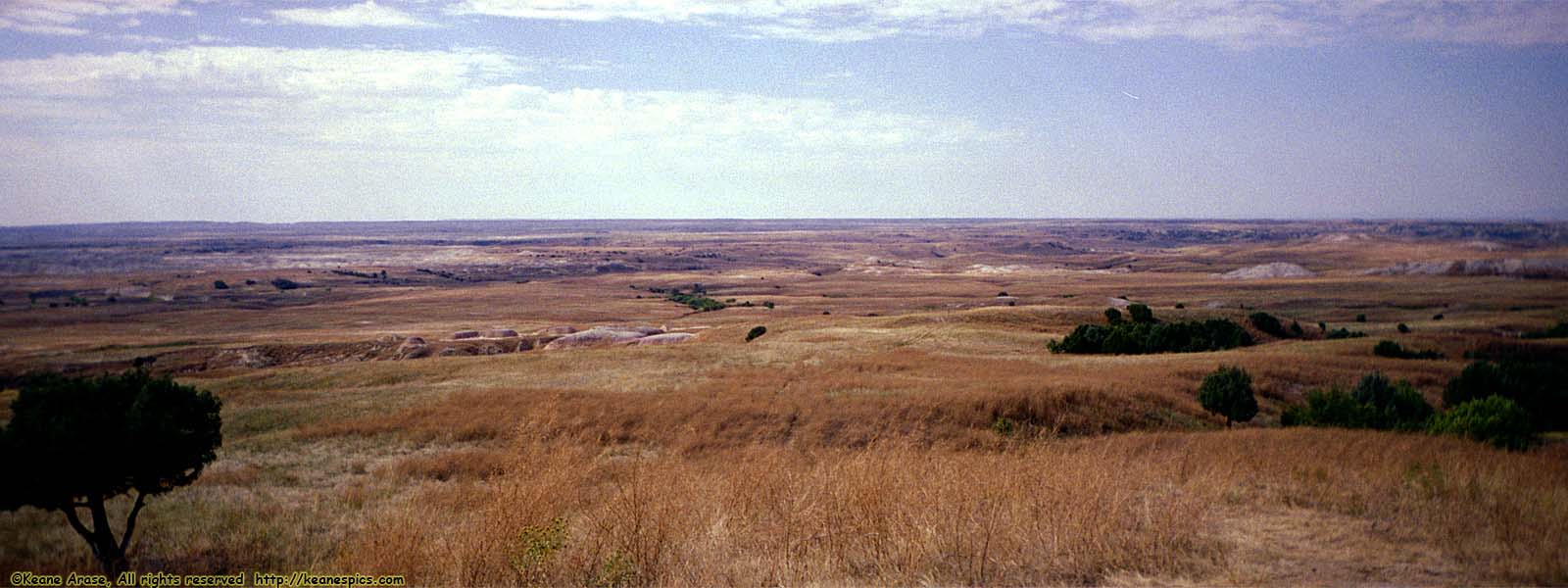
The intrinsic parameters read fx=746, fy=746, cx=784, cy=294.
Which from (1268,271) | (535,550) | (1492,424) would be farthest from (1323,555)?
(1268,271)

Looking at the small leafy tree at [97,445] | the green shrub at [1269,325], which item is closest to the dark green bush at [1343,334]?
the green shrub at [1269,325]

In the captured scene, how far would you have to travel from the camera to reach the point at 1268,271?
97.2 meters

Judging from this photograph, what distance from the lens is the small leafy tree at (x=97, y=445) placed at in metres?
7.65

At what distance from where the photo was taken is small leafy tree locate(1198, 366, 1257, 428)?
1987 cm

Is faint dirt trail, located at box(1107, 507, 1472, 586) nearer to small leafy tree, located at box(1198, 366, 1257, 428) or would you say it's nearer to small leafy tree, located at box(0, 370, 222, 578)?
small leafy tree, located at box(0, 370, 222, 578)

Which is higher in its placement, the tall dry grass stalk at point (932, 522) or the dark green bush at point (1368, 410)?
the tall dry grass stalk at point (932, 522)

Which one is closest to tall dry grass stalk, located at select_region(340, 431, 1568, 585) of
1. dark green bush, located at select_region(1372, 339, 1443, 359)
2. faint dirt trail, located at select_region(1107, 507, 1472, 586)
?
faint dirt trail, located at select_region(1107, 507, 1472, 586)

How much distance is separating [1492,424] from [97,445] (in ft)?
66.1

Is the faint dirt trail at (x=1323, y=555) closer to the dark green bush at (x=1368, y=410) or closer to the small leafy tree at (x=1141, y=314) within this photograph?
the dark green bush at (x=1368, y=410)

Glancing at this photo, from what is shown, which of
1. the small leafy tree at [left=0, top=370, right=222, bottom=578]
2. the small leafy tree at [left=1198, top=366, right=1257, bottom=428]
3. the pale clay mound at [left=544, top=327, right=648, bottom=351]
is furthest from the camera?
the pale clay mound at [left=544, top=327, right=648, bottom=351]

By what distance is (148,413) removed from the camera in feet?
27.2

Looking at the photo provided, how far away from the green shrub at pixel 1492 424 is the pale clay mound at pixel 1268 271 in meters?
85.9

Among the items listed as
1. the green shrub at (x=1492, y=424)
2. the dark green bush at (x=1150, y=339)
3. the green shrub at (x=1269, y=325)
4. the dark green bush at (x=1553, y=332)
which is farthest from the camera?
the green shrub at (x=1269, y=325)

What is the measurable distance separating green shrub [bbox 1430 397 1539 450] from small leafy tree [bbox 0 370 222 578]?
18.3m
